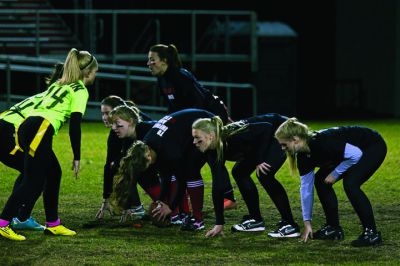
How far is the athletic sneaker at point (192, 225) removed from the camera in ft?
30.5

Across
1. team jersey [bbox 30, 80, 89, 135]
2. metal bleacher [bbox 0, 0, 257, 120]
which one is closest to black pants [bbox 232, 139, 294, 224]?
team jersey [bbox 30, 80, 89, 135]

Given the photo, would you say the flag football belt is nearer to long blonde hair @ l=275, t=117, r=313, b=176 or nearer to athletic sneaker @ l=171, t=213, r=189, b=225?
athletic sneaker @ l=171, t=213, r=189, b=225

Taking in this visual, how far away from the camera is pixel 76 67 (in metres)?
8.88

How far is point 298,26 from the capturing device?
2591 cm

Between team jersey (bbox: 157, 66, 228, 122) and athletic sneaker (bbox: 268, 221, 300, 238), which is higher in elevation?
team jersey (bbox: 157, 66, 228, 122)

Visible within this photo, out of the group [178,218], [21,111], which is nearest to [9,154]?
[21,111]

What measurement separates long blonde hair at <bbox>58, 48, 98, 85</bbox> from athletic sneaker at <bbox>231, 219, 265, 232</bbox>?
6.32 ft

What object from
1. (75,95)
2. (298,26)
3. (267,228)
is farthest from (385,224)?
(298,26)

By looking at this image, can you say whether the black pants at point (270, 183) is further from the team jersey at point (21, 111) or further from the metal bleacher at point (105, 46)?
the metal bleacher at point (105, 46)

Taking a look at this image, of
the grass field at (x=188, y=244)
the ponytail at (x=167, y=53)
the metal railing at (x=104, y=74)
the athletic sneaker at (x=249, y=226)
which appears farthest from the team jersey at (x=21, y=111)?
the metal railing at (x=104, y=74)

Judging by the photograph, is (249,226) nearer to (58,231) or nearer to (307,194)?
(307,194)

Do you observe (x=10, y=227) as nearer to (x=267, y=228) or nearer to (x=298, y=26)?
(x=267, y=228)

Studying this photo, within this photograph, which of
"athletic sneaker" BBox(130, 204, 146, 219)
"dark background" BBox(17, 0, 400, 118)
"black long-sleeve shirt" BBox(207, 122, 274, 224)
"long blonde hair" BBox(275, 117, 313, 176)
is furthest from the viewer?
"dark background" BBox(17, 0, 400, 118)

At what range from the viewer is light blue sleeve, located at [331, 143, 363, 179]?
27.9ft
